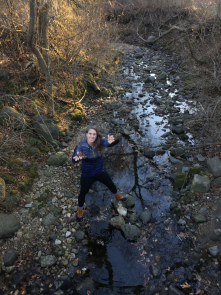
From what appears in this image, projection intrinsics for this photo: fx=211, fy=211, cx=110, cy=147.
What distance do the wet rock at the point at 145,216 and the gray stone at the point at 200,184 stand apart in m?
1.26

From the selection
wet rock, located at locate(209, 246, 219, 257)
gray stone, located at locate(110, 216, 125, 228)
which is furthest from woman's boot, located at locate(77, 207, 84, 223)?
wet rock, located at locate(209, 246, 219, 257)

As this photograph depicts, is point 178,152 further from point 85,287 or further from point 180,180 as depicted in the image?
point 85,287

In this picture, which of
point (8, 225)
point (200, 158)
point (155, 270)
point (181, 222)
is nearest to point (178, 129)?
point (200, 158)

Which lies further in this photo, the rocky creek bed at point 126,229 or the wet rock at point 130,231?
the wet rock at point 130,231

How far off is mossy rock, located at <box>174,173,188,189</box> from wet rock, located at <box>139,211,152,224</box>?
1091mm

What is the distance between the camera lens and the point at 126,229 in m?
4.09

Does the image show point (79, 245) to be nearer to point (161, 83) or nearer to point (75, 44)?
point (75, 44)

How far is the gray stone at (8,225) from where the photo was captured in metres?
3.72

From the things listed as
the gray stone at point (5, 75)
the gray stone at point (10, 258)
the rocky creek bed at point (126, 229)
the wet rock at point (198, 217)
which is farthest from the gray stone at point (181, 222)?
the gray stone at point (5, 75)

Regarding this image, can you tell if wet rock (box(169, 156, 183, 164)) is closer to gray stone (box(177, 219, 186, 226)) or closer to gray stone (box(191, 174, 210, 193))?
gray stone (box(191, 174, 210, 193))

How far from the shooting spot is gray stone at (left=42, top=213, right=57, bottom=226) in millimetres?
4164

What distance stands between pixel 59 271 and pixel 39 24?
22.3 feet

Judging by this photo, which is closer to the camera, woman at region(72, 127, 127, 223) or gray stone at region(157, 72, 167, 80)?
woman at region(72, 127, 127, 223)

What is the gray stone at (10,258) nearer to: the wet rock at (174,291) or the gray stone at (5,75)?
the wet rock at (174,291)
